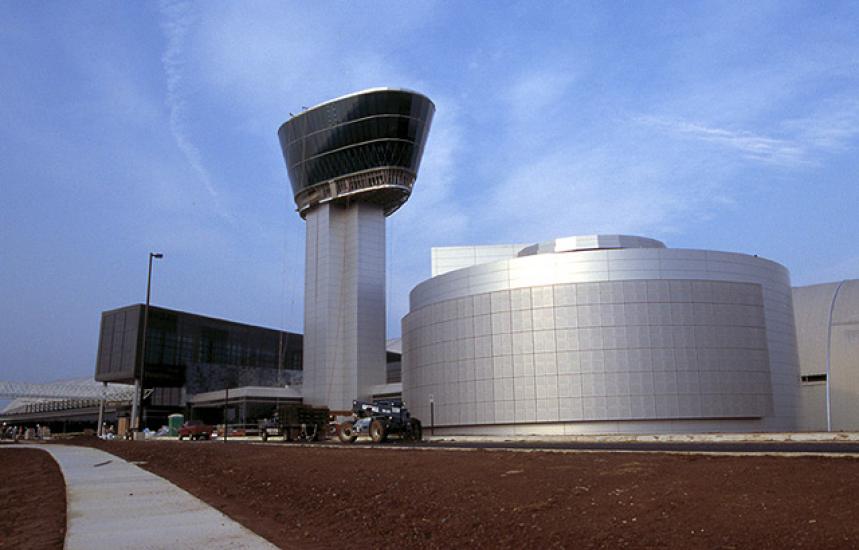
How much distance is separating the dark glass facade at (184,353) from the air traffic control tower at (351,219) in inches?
1171

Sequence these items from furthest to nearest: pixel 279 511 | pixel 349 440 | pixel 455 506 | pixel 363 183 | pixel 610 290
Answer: pixel 363 183 → pixel 610 290 → pixel 349 440 → pixel 279 511 → pixel 455 506

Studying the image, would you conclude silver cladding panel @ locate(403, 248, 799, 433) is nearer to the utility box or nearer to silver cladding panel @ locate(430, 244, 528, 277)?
silver cladding panel @ locate(430, 244, 528, 277)

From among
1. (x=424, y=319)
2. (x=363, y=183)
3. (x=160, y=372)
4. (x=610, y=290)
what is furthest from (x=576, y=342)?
(x=160, y=372)

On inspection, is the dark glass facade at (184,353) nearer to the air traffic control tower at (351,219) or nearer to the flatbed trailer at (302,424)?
the air traffic control tower at (351,219)

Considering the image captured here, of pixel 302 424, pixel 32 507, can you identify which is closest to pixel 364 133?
pixel 302 424

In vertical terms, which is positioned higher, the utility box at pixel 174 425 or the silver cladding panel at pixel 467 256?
the silver cladding panel at pixel 467 256

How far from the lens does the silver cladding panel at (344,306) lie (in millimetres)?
85000

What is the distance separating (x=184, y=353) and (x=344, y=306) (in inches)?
1414

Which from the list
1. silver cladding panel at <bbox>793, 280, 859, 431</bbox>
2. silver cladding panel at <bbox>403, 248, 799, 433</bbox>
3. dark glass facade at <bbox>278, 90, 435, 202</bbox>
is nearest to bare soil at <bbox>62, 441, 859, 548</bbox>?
silver cladding panel at <bbox>403, 248, 799, 433</bbox>

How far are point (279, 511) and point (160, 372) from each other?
97.0 m

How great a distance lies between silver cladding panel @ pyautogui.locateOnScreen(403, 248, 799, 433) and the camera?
55562mm

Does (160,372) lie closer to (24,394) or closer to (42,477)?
(24,394)

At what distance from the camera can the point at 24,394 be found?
3735 inches

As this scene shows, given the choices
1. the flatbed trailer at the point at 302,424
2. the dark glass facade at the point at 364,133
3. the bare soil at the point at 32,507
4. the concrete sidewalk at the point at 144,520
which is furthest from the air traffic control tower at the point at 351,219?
the concrete sidewalk at the point at 144,520
